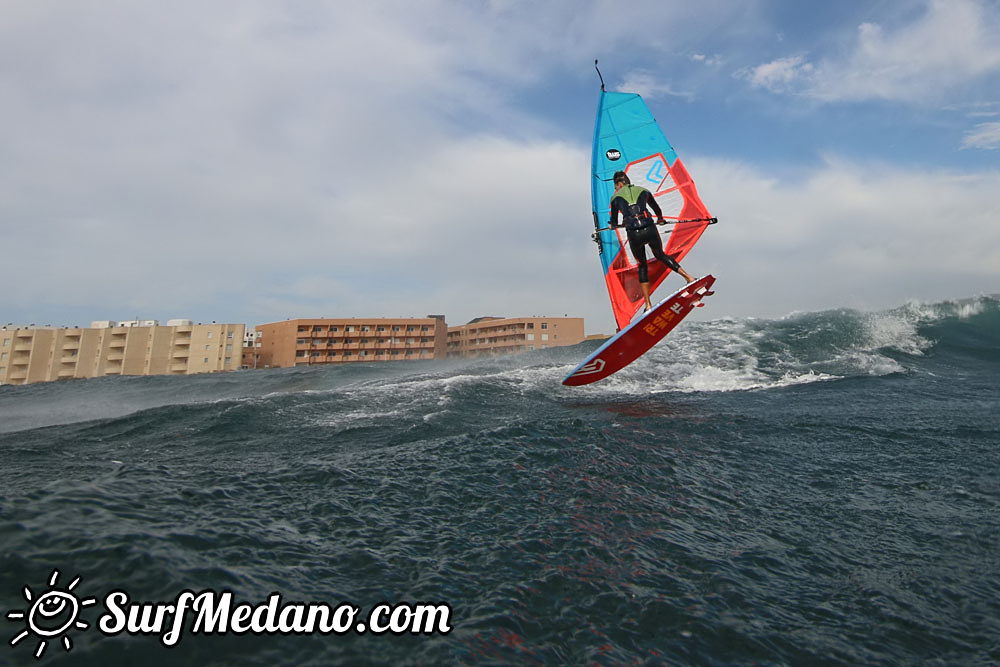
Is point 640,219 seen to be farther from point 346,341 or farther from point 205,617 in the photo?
point 346,341

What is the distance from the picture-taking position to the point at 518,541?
10.5 ft

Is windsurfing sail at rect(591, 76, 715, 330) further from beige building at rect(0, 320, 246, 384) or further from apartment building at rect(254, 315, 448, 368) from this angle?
beige building at rect(0, 320, 246, 384)

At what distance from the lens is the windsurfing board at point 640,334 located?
9.05 meters

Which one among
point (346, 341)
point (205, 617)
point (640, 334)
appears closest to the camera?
point (205, 617)

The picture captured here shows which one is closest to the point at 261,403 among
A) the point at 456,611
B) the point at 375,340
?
the point at 456,611

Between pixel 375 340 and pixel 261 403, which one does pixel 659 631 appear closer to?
pixel 261 403

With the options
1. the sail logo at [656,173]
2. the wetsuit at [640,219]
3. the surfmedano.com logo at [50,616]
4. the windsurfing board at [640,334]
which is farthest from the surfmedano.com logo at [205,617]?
the sail logo at [656,173]

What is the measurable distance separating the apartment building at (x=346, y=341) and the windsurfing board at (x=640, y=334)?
200 ft

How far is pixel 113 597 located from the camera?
91.3 inches

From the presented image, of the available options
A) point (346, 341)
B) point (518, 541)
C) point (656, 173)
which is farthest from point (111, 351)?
point (518, 541)

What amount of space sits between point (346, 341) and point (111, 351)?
29.0m

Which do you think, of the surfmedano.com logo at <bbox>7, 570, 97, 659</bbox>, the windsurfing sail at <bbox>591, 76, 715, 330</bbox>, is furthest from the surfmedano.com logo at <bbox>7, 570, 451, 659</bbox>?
the windsurfing sail at <bbox>591, 76, 715, 330</bbox>

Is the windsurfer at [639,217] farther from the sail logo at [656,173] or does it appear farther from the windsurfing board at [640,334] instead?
the sail logo at [656,173]

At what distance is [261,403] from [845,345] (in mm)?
14632
